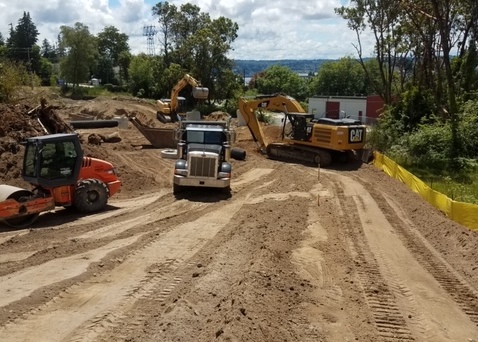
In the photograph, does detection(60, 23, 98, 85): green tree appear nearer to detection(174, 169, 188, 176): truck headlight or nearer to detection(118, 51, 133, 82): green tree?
detection(118, 51, 133, 82): green tree

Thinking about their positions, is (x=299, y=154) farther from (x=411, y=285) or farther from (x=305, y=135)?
(x=411, y=285)

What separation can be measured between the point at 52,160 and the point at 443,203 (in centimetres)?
1055

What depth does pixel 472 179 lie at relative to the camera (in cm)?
2217

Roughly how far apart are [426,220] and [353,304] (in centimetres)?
696

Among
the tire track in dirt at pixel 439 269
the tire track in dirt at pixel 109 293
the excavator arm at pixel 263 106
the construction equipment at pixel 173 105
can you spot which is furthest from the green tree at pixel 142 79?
the tire track in dirt at pixel 109 293

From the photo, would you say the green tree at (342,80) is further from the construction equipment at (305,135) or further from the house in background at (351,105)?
the construction equipment at (305,135)

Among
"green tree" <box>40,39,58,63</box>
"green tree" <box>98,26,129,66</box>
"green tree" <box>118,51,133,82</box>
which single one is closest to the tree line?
"green tree" <box>118,51,133,82</box>

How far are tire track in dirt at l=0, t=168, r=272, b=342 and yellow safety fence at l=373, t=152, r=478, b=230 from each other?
6439 millimetres

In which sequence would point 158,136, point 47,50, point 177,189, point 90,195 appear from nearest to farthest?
point 90,195 → point 177,189 → point 158,136 → point 47,50

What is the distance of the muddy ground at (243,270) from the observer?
756 cm

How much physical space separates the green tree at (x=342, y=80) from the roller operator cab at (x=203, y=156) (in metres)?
81.9

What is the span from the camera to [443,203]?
15.9m

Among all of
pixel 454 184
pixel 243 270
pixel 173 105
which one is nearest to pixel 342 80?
pixel 173 105

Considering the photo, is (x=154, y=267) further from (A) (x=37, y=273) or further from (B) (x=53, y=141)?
(B) (x=53, y=141)
